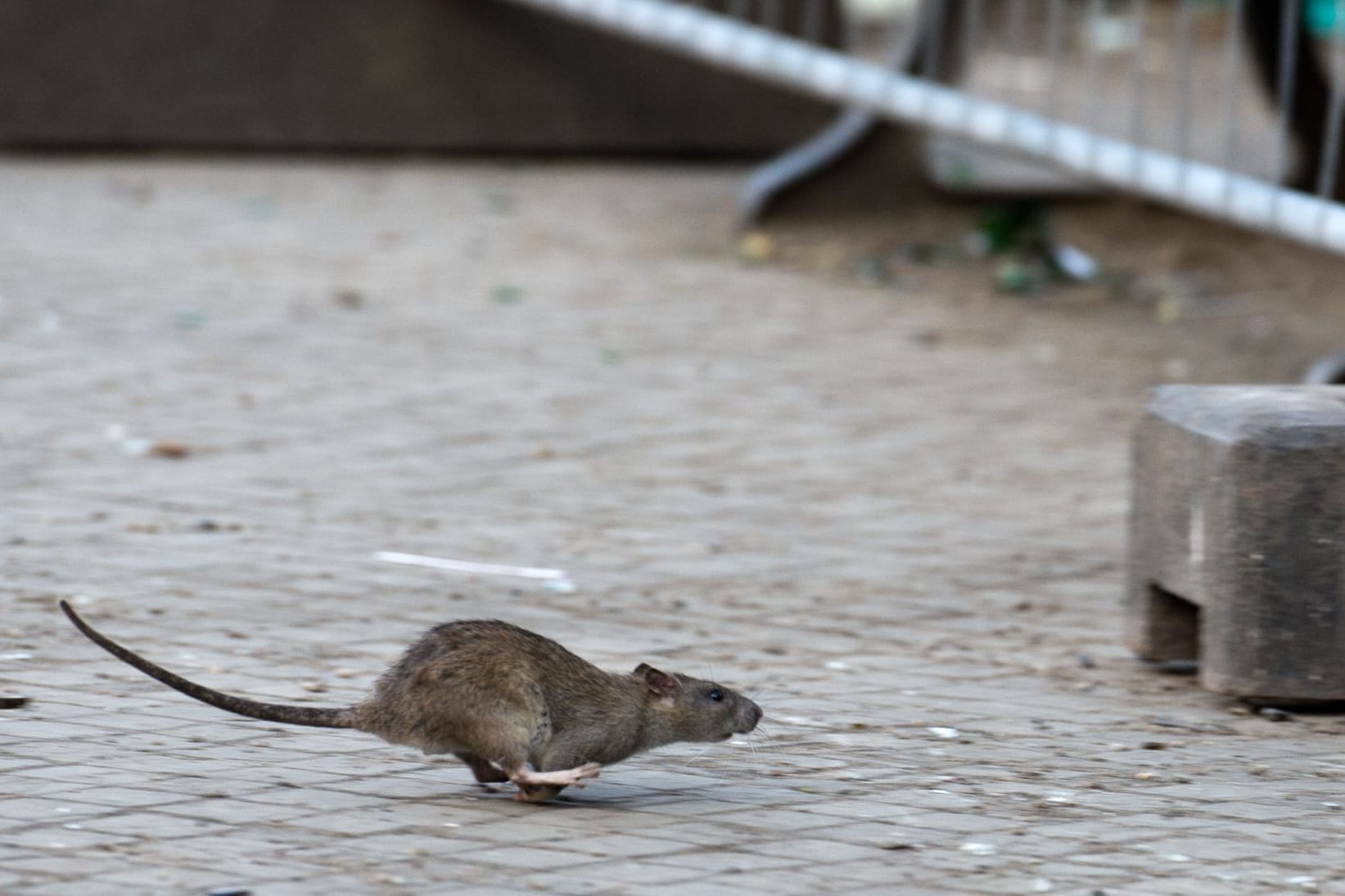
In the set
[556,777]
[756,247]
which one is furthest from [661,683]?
[756,247]

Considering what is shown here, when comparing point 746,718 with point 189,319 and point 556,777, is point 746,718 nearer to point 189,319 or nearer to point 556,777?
point 556,777

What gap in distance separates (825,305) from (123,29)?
5932 millimetres

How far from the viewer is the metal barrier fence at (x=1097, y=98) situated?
942 cm

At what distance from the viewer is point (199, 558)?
22.2 ft

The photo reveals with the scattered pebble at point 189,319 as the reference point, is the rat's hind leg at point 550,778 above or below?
below

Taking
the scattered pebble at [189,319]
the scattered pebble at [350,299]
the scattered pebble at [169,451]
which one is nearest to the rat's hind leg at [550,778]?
the scattered pebble at [169,451]

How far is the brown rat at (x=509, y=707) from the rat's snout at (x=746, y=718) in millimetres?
70

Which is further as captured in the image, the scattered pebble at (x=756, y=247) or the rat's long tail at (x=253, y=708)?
the scattered pebble at (x=756, y=247)

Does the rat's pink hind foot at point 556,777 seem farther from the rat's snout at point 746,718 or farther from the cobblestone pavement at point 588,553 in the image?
the rat's snout at point 746,718

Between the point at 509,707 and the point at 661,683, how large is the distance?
0.41m

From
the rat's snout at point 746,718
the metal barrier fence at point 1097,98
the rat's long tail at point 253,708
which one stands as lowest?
the rat's snout at point 746,718

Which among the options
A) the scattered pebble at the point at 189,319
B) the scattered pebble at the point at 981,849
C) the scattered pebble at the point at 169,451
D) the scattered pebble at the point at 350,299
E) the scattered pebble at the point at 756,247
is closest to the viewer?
the scattered pebble at the point at 981,849

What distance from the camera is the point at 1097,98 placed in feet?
35.9

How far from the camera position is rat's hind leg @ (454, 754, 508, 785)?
14.9 ft
